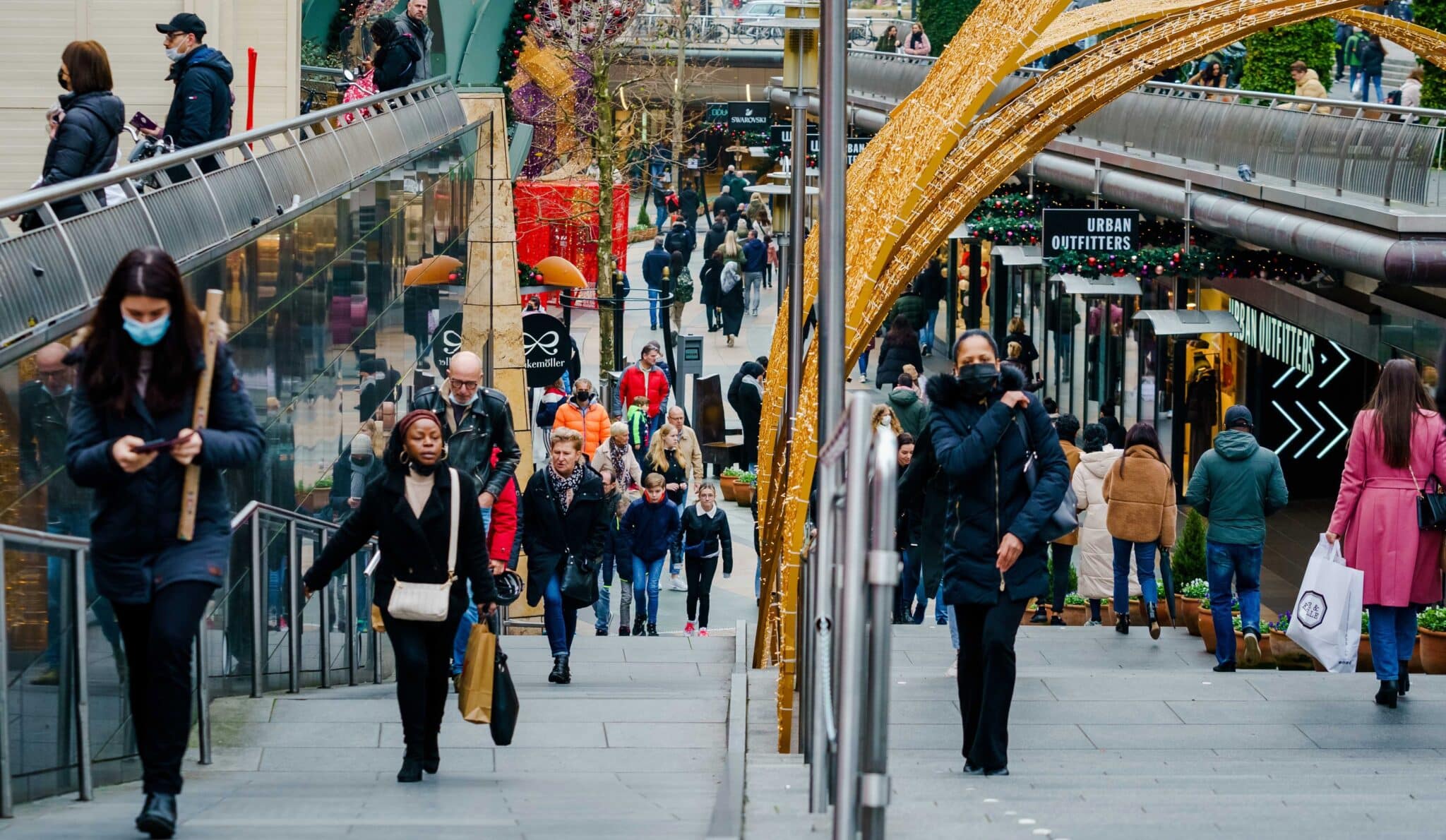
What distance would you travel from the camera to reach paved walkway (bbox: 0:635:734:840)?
240 inches

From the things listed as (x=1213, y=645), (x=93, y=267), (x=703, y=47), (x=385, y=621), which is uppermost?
(x=703, y=47)

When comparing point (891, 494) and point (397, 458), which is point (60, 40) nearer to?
point (397, 458)

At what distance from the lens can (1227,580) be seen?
12.0 metres

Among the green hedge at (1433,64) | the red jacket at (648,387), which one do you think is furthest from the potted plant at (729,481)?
the green hedge at (1433,64)

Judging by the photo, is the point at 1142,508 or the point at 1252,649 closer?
the point at 1252,649

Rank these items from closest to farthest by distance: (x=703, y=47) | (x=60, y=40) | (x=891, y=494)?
(x=891, y=494) → (x=60, y=40) → (x=703, y=47)

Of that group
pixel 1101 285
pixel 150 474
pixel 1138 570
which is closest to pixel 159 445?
pixel 150 474

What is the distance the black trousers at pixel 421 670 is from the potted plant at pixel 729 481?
1736cm

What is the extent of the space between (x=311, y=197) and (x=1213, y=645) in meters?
6.21

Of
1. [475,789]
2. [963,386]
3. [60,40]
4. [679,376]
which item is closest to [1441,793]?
[963,386]

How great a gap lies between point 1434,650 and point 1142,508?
7.91 ft

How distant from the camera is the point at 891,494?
14.3 feet

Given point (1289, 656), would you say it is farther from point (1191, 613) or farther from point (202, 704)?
point (202, 704)

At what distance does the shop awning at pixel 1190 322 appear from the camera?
69.1ft
